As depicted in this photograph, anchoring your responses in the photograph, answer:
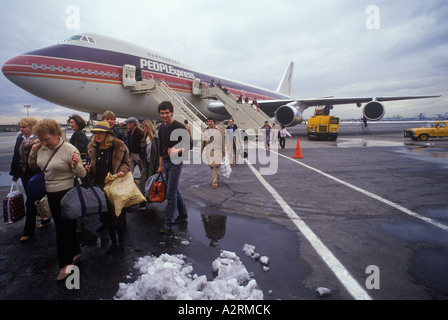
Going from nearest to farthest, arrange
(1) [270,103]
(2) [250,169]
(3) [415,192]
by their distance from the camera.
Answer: (3) [415,192]
(2) [250,169]
(1) [270,103]

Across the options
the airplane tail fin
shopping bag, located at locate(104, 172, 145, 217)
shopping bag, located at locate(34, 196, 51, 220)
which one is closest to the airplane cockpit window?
shopping bag, located at locate(34, 196, 51, 220)

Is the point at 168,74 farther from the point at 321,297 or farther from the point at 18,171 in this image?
the point at 321,297

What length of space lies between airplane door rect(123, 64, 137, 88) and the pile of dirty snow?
36.8ft

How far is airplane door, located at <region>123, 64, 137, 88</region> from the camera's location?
38.2ft

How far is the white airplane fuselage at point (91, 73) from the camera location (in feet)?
29.8

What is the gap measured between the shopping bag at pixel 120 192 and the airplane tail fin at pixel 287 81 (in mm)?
39496

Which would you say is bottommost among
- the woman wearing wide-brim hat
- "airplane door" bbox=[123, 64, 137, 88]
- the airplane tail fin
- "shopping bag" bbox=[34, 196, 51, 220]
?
"shopping bag" bbox=[34, 196, 51, 220]

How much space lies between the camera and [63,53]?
31.5 ft

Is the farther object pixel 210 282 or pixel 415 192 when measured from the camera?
pixel 415 192

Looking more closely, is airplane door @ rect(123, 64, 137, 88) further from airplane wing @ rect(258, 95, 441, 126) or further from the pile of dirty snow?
the pile of dirty snow
